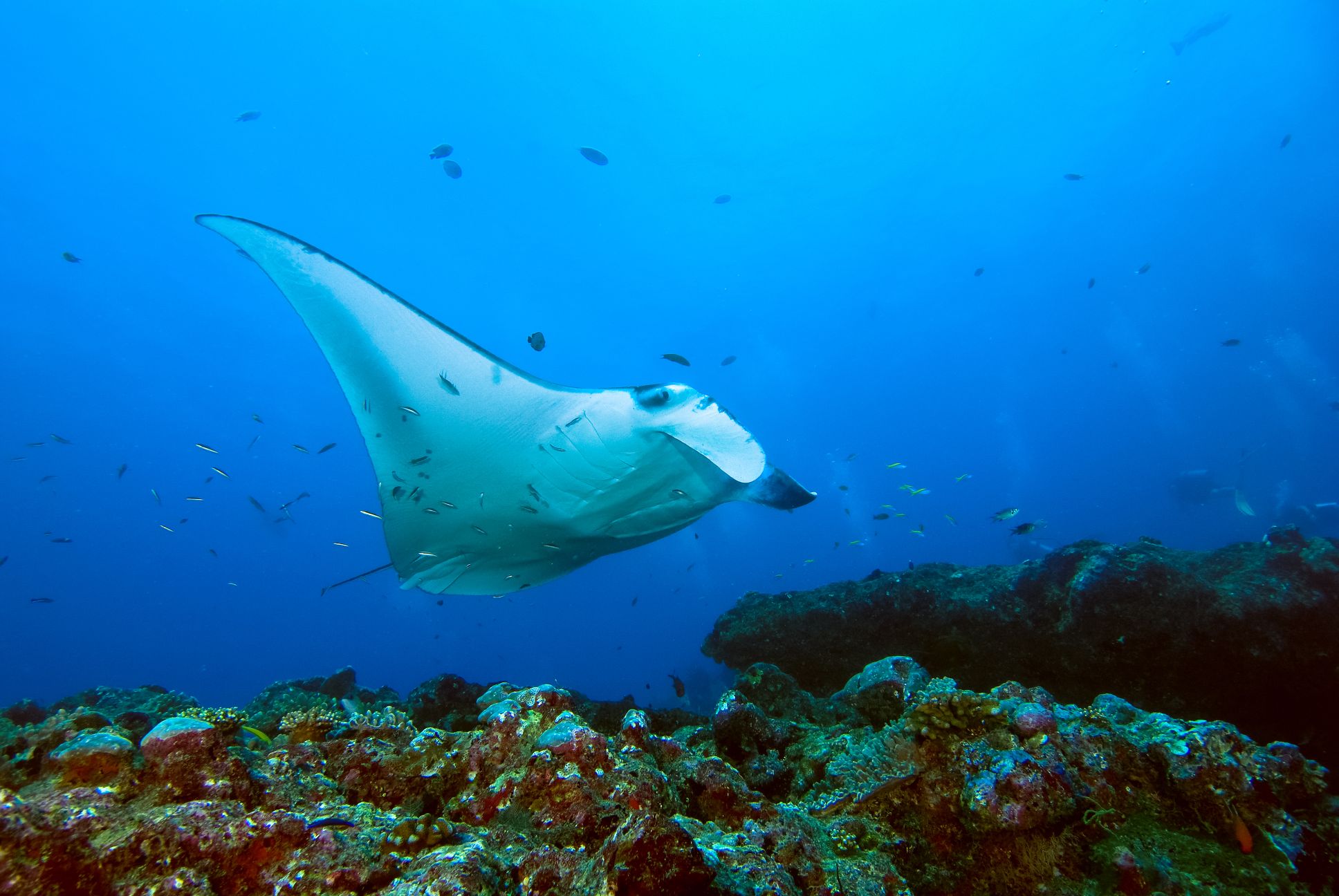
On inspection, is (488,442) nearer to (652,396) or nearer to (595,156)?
(652,396)

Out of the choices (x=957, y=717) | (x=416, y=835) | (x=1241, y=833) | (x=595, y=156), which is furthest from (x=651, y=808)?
(x=595, y=156)

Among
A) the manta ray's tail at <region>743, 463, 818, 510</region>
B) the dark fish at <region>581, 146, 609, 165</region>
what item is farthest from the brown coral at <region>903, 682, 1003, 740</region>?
the dark fish at <region>581, 146, 609, 165</region>

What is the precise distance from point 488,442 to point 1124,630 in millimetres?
5527

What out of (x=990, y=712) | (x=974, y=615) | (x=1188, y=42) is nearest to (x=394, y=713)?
(x=990, y=712)

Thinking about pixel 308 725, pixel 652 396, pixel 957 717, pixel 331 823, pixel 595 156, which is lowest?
pixel 331 823

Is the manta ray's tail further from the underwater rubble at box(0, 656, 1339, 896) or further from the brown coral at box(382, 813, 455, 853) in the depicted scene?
the brown coral at box(382, 813, 455, 853)

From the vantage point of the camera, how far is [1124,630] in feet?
14.7

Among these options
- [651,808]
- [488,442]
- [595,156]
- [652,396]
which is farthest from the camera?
[595,156]

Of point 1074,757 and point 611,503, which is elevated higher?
point 611,503

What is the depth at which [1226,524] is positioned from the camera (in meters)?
53.6

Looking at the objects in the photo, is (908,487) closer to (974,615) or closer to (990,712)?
(974,615)

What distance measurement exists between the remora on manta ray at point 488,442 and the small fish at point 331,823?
2.77 metres

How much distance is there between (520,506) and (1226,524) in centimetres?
7524

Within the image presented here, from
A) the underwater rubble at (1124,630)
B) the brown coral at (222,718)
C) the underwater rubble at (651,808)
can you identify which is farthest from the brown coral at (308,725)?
the underwater rubble at (1124,630)
